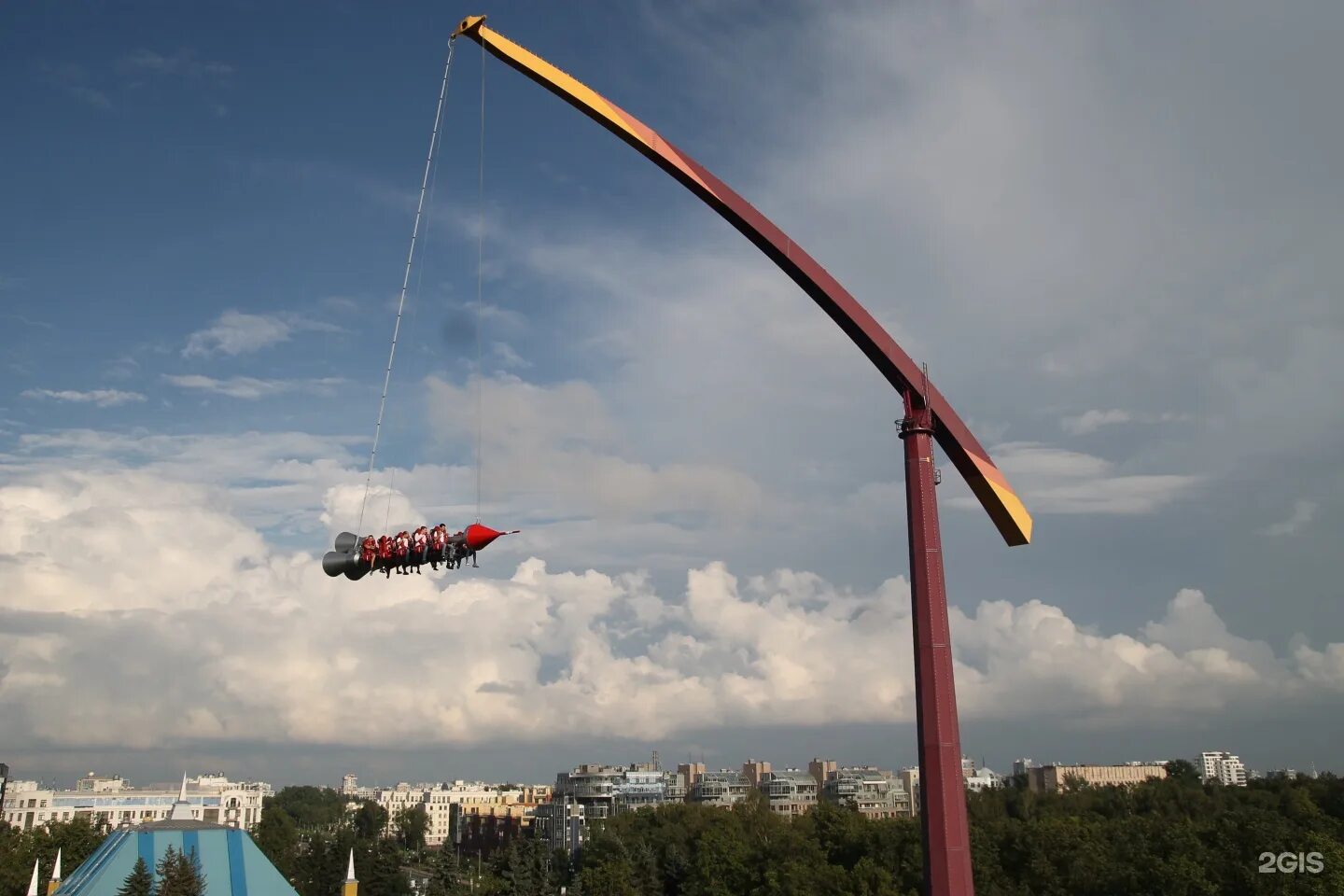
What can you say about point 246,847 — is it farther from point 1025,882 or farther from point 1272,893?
point 1272,893

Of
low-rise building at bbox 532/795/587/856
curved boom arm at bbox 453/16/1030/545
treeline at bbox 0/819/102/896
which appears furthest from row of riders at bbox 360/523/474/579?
low-rise building at bbox 532/795/587/856

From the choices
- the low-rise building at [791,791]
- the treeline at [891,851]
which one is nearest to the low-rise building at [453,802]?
the low-rise building at [791,791]

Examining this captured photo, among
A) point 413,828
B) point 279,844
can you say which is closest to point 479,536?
point 279,844

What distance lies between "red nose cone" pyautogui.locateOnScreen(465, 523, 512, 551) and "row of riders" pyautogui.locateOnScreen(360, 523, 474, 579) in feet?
0.52

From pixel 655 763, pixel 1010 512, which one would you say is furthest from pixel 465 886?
pixel 655 763

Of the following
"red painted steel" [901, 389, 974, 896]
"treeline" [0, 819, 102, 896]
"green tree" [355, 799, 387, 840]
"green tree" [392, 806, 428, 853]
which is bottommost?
"green tree" [392, 806, 428, 853]

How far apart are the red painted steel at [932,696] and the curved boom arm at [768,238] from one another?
3.19 feet

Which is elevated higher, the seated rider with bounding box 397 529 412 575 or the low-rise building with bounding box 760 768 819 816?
the seated rider with bounding box 397 529 412 575

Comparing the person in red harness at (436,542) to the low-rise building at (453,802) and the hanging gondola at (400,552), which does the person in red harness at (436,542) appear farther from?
the low-rise building at (453,802)

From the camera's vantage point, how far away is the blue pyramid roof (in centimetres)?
4797

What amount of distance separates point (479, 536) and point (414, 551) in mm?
1441

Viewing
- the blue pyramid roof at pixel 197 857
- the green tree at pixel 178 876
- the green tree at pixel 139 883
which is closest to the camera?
the green tree at pixel 178 876

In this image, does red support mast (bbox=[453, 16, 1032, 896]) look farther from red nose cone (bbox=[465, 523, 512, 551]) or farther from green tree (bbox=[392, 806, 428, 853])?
green tree (bbox=[392, 806, 428, 853])

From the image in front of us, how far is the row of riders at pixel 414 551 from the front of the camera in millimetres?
21156
